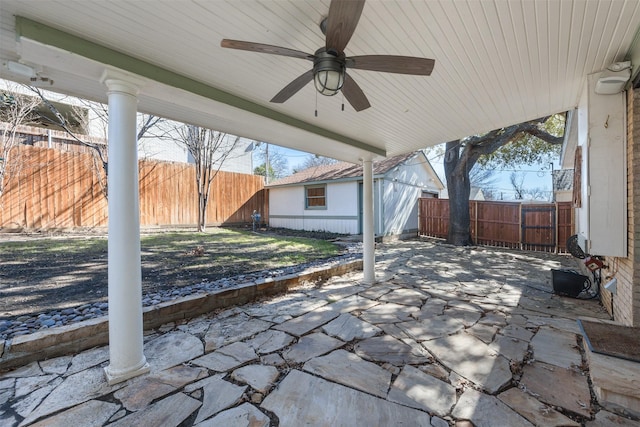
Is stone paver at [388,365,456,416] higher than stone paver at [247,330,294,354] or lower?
lower

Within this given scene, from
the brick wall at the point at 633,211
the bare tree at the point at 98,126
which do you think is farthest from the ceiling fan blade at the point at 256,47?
the bare tree at the point at 98,126

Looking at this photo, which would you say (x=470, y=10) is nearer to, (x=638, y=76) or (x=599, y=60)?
(x=599, y=60)

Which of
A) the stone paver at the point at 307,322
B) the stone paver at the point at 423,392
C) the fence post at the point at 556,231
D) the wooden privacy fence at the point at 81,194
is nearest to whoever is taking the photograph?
the stone paver at the point at 423,392

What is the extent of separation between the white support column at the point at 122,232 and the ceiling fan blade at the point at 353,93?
63.7 inches

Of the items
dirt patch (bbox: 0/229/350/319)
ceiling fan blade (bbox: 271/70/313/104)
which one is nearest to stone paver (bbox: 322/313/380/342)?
dirt patch (bbox: 0/229/350/319)

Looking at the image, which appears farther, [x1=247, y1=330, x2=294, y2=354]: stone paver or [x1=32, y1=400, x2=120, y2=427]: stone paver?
[x1=247, y1=330, x2=294, y2=354]: stone paver

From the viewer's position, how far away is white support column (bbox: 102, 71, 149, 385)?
2146 millimetres

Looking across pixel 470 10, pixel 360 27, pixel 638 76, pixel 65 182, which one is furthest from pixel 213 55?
pixel 65 182

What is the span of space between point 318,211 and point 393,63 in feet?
32.8

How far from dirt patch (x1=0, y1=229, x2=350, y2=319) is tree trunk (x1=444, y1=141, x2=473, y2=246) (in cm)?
512

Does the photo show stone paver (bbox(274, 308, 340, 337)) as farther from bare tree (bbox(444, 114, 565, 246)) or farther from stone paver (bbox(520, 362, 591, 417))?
bare tree (bbox(444, 114, 565, 246))

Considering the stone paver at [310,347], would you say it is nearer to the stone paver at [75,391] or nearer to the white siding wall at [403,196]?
the stone paver at [75,391]

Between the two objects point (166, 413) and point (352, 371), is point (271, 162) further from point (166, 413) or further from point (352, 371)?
point (166, 413)

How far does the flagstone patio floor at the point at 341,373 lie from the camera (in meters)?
Result: 1.79
